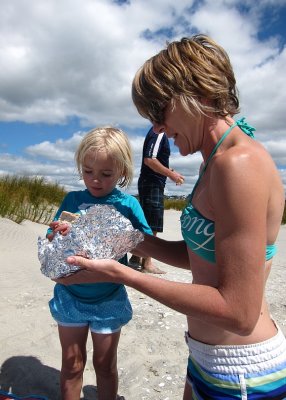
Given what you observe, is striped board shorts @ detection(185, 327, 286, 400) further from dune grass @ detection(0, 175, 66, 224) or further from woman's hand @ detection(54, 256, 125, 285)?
dune grass @ detection(0, 175, 66, 224)

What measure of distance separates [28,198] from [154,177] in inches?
204

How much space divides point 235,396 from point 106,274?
0.53m

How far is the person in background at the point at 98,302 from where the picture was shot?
1.97m

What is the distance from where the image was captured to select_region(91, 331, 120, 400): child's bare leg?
200cm

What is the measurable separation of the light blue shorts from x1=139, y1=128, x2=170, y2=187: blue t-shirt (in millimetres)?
2574

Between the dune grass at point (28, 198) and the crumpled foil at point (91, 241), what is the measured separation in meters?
6.31

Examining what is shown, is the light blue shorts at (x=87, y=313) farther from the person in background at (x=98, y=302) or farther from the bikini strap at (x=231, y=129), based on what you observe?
the bikini strap at (x=231, y=129)

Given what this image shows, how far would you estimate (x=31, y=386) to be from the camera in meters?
2.51

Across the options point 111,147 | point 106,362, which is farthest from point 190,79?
point 106,362

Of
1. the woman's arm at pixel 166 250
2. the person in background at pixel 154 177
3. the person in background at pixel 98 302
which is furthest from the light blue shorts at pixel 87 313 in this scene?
the person in background at pixel 154 177

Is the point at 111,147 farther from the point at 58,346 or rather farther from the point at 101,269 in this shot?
the point at 58,346

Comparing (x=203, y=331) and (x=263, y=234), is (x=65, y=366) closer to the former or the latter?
(x=203, y=331)

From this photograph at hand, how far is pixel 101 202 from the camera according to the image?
209 cm

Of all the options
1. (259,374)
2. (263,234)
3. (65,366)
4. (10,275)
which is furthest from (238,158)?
(10,275)
